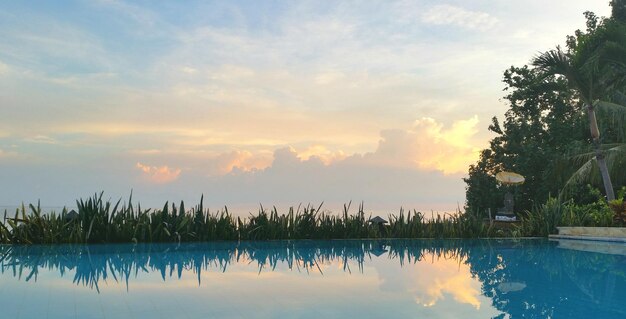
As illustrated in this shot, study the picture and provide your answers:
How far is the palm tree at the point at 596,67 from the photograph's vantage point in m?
14.9

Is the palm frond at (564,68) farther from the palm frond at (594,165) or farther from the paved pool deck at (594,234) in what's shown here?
the paved pool deck at (594,234)

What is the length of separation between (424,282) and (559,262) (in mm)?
3558

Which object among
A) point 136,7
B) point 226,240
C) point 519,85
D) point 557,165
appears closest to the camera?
point 226,240

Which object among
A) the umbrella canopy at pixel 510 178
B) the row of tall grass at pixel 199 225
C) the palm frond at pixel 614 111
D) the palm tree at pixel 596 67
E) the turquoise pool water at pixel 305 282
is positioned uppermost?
the palm tree at pixel 596 67

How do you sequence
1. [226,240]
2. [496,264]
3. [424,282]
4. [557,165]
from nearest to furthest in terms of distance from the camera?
[424,282], [496,264], [226,240], [557,165]

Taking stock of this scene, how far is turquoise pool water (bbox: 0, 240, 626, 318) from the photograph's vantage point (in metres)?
5.23

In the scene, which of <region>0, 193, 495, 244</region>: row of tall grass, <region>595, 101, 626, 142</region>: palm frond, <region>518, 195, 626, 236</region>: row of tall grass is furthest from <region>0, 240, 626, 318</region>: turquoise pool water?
<region>595, 101, 626, 142</region>: palm frond

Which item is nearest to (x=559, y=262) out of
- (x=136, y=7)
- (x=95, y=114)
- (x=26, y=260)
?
(x=26, y=260)

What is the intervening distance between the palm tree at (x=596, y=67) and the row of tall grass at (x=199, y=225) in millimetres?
4044

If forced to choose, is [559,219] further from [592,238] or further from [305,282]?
[305,282]

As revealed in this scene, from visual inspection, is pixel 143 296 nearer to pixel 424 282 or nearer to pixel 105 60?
pixel 424 282

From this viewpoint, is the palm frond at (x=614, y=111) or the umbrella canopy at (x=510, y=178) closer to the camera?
the palm frond at (x=614, y=111)

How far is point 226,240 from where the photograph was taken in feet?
40.0

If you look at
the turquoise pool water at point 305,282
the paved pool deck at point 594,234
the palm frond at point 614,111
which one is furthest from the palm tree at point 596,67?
the turquoise pool water at point 305,282
